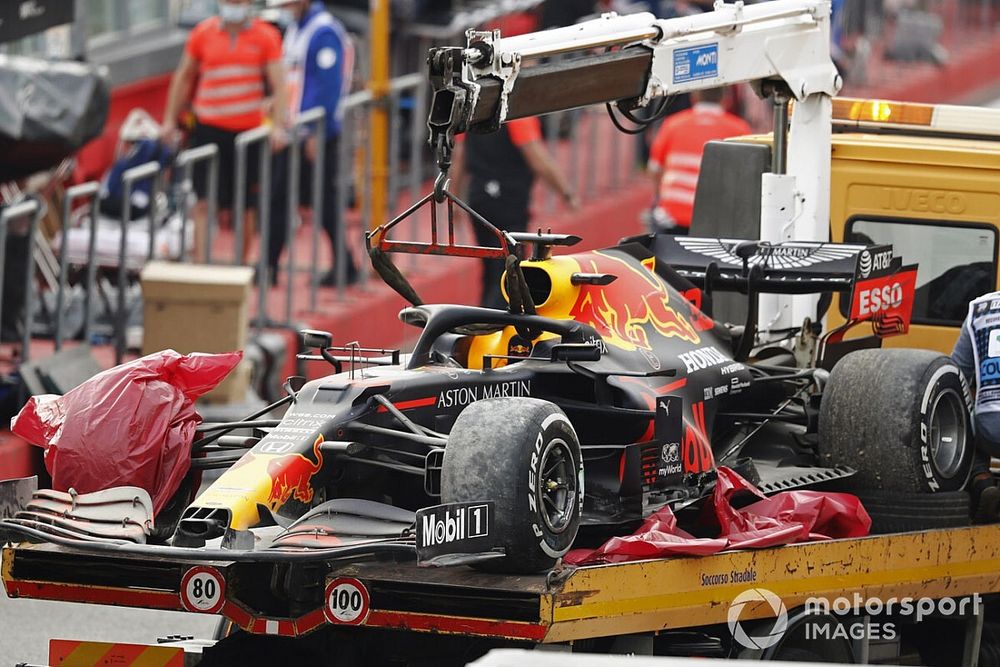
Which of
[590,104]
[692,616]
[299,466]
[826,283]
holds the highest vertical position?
[590,104]

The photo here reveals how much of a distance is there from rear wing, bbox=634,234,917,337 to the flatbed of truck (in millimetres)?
1367

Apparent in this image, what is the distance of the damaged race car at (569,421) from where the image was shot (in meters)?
7.23

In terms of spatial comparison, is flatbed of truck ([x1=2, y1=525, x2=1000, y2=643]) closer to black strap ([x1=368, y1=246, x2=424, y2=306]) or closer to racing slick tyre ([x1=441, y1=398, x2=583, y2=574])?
racing slick tyre ([x1=441, y1=398, x2=583, y2=574])

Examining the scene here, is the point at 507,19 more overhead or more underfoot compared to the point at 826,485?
more overhead

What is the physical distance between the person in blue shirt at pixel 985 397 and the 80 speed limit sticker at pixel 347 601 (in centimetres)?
314

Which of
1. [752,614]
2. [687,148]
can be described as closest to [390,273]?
[752,614]

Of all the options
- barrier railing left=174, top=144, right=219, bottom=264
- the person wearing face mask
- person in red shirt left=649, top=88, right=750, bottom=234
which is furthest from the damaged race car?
the person wearing face mask

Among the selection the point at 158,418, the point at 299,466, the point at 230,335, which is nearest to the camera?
the point at 299,466

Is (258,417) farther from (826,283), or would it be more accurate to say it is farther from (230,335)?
(230,335)

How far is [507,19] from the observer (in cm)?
2131

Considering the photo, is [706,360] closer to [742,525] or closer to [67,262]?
[742,525]

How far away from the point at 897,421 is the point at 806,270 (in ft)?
3.57

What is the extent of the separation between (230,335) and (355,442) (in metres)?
5.55

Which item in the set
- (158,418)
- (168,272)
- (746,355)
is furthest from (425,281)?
(158,418)
